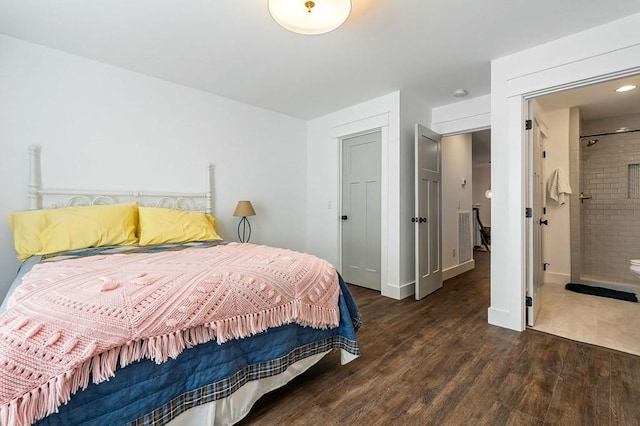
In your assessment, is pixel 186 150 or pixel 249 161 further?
pixel 249 161

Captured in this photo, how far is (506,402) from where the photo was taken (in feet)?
5.13

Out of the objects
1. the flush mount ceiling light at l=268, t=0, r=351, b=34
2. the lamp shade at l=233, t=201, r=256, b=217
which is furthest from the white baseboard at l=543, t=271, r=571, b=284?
the flush mount ceiling light at l=268, t=0, r=351, b=34

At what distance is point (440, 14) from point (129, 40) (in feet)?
8.13

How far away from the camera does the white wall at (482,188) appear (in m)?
8.18

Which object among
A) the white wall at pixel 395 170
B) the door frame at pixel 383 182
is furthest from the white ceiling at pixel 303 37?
the door frame at pixel 383 182

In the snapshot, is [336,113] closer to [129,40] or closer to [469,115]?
[469,115]

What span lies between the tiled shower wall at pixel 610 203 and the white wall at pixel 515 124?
248 cm

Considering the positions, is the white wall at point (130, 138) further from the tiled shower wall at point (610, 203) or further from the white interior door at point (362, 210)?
the tiled shower wall at point (610, 203)

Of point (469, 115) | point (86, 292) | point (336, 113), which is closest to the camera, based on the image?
point (86, 292)

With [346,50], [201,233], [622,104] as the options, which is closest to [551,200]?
[622,104]

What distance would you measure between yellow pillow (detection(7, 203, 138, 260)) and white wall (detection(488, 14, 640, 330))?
130 inches

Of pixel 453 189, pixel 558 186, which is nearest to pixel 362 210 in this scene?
pixel 453 189

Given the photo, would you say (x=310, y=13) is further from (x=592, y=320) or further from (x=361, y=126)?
(x=592, y=320)

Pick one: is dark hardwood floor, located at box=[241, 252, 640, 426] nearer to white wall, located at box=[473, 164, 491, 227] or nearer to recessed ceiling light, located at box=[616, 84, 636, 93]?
recessed ceiling light, located at box=[616, 84, 636, 93]
